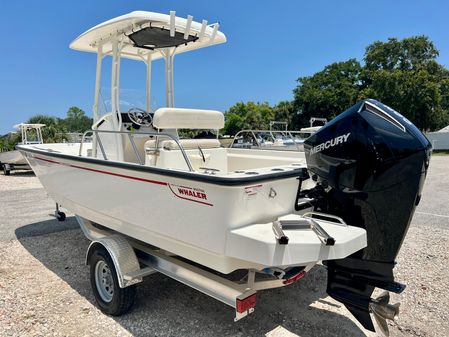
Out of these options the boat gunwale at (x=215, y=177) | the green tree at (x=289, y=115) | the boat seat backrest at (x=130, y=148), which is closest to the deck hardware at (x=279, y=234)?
the boat gunwale at (x=215, y=177)

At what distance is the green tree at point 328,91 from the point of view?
41062 millimetres

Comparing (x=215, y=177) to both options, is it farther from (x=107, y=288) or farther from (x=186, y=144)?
(x=107, y=288)

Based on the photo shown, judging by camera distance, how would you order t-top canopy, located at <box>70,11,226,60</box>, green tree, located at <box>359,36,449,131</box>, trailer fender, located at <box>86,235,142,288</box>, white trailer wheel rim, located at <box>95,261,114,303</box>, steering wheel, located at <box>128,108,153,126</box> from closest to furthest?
trailer fender, located at <box>86,235,142,288</box>, white trailer wheel rim, located at <box>95,261,114,303</box>, t-top canopy, located at <box>70,11,226,60</box>, steering wheel, located at <box>128,108,153,126</box>, green tree, located at <box>359,36,449,131</box>

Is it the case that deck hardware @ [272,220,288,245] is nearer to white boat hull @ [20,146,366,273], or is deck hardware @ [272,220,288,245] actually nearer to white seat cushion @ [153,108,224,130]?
white boat hull @ [20,146,366,273]

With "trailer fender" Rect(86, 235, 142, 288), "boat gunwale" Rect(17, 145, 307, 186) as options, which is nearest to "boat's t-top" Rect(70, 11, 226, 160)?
"boat gunwale" Rect(17, 145, 307, 186)

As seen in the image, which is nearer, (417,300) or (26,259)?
(417,300)

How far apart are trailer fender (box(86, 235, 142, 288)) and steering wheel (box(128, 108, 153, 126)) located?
1560 mm

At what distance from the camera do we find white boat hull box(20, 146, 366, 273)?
91.1 inches

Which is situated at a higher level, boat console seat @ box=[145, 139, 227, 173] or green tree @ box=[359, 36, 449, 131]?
green tree @ box=[359, 36, 449, 131]

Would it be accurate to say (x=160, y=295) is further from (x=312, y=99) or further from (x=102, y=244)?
(x=312, y=99)

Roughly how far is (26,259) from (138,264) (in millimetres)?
2210

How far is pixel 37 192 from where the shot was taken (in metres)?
9.80

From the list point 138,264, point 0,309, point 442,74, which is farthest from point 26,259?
point 442,74

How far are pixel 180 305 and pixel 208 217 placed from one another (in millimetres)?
1383
